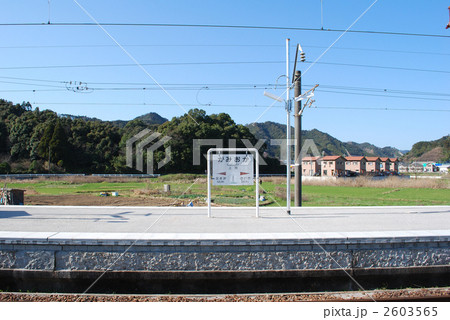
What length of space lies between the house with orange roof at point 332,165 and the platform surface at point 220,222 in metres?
53.5

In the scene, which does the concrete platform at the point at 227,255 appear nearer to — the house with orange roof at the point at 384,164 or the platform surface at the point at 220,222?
the platform surface at the point at 220,222

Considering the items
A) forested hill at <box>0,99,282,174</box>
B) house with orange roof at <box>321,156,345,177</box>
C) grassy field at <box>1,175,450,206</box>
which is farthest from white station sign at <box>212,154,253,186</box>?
house with orange roof at <box>321,156,345,177</box>

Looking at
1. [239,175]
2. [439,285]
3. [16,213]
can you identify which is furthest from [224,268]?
[16,213]

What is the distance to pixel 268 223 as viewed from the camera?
721cm

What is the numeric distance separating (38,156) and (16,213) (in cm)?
4617

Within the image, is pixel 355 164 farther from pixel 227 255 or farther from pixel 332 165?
pixel 227 255

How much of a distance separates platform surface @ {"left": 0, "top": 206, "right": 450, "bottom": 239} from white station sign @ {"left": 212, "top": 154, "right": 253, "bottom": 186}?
0.98 metres

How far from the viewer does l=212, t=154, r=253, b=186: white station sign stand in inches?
320

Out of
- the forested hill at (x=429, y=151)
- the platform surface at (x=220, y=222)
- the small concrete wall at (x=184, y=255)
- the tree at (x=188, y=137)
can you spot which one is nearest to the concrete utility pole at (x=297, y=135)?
the platform surface at (x=220, y=222)

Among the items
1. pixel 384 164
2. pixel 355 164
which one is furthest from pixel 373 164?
pixel 355 164

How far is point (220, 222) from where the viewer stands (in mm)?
7285

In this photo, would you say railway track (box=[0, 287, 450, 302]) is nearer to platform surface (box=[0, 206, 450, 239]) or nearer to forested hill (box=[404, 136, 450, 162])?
platform surface (box=[0, 206, 450, 239])

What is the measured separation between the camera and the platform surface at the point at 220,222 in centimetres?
579

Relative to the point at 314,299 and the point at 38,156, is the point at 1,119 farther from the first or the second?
the point at 314,299
